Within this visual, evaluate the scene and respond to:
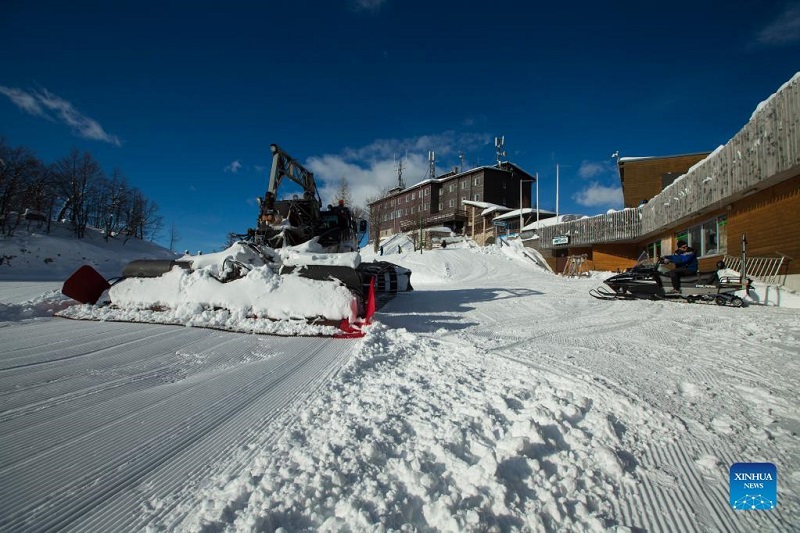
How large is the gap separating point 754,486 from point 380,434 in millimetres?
1818

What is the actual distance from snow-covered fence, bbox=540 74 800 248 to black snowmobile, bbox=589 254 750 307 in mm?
2897

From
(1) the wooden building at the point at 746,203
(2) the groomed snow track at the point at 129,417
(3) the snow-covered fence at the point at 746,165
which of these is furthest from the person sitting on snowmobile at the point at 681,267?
(2) the groomed snow track at the point at 129,417

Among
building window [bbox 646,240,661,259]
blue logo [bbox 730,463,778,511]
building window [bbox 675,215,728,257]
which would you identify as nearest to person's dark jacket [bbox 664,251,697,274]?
building window [bbox 675,215,728,257]

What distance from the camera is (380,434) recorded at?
1706 mm

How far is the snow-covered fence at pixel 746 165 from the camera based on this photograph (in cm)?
759

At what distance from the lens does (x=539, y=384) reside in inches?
98.7

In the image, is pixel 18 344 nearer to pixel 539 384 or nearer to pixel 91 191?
pixel 539 384

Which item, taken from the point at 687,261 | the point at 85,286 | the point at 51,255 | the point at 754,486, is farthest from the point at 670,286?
the point at 51,255

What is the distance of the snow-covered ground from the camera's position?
122 centimetres

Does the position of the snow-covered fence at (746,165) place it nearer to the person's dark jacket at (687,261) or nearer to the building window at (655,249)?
the building window at (655,249)

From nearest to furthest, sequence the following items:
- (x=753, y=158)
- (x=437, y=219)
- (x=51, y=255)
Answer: (x=753, y=158) < (x=51, y=255) < (x=437, y=219)

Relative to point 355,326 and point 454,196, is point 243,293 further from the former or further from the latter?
point 454,196

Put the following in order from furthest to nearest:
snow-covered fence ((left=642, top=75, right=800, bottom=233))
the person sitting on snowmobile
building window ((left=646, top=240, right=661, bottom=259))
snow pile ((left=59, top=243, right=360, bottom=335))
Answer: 1. building window ((left=646, top=240, right=661, bottom=259))
2. the person sitting on snowmobile
3. snow-covered fence ((left=642, top=75, right=800, bottom=233))
4. snow pile ((left=59, top=243, right=360, bottom=335))

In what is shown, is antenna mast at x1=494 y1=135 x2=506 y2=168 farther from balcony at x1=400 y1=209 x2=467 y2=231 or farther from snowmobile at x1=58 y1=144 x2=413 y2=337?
snowmobile at x1=58 y1=144 x2=413 y2=337
